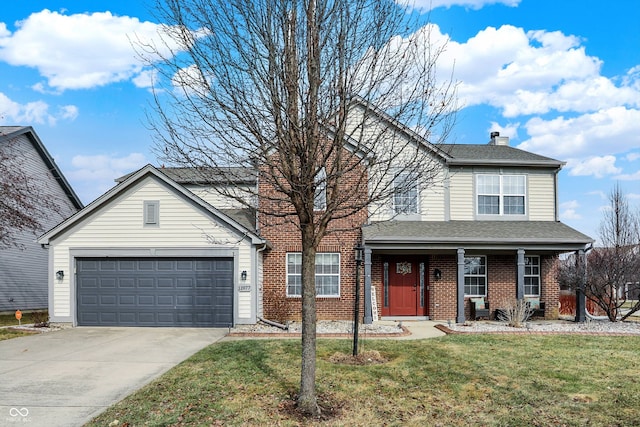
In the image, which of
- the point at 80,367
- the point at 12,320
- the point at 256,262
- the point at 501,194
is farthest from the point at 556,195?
the point at 12,320

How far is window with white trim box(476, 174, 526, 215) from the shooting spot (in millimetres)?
17188

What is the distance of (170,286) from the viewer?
15055 mm

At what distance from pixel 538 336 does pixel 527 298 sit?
4.58 metres

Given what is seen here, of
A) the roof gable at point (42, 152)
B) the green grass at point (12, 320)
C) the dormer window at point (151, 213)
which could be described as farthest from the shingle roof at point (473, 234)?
the roof gable at point (42, 152)

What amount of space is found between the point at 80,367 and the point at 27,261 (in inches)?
640

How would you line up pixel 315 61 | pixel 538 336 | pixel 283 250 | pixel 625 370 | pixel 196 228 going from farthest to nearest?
pixel 283 250, pixel 196 228, pixel 538 336, pixel 625 370, pixel 315 61

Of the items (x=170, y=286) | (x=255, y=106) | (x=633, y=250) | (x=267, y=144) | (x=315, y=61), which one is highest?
(x=315, y=61)

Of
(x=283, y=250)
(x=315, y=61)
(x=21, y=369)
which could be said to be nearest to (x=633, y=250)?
(x=283, y=250)

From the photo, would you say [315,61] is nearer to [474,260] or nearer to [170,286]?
[170,286]

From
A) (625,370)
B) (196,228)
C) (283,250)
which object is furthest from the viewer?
(283,250)

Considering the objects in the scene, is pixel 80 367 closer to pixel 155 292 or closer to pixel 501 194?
pixel 155 292

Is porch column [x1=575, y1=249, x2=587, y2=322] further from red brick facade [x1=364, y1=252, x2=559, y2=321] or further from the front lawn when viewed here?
the front lawn

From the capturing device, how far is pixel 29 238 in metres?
23.1

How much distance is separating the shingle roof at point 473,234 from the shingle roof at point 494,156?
214 centimetres
